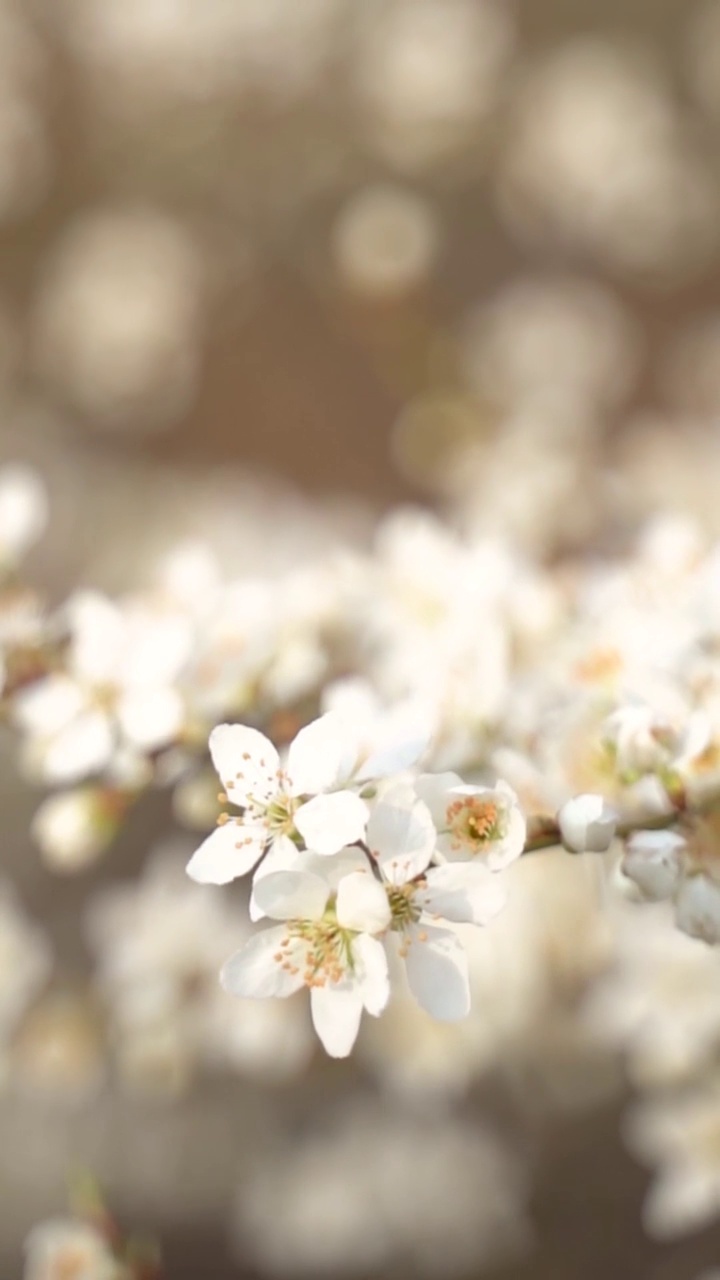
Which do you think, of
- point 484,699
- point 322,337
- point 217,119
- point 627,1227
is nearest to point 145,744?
point 484,699

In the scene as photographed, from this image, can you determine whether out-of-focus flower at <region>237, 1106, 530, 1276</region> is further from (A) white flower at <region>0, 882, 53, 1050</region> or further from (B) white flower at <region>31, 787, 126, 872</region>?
(B) white flower at <region>31, 787, 126, 872</region>

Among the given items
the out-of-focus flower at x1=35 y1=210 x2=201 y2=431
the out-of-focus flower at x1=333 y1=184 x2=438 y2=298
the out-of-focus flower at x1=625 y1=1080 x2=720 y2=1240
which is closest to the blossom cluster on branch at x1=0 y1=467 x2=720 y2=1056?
the out-of-focus flower at x1=625 y1=1080 x2=720 y2=1240

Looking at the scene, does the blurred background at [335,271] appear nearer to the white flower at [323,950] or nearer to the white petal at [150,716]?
the white petal at [150,716]

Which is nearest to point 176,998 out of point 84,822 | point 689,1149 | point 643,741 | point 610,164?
point 84,822

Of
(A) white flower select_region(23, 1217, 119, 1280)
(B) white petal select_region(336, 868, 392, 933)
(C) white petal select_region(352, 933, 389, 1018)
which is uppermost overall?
(B) white petal select_region(336, 868, 392, 933)

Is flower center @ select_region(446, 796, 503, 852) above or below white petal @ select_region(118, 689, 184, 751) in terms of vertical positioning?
above

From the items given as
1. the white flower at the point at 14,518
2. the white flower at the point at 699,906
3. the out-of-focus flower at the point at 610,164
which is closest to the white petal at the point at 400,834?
the white flower at the point at 699,906

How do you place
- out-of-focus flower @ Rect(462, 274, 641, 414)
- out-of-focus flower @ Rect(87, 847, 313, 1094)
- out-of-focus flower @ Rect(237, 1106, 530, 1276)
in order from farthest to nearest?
out-of-focus flower @ Rect(462, 274, 641, 414)
out-of-focus flower @ Rect(237, 1106, 530, 1276)
out-of-focus flower @ Rect(87, 847, 313, 1094)
